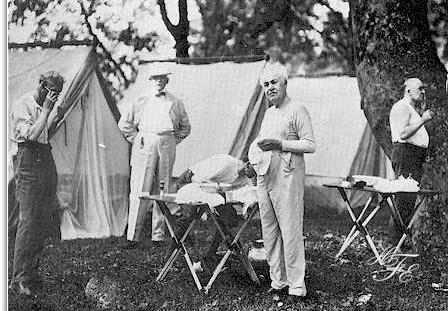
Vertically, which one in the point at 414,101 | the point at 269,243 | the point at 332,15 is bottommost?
the point at 269,243

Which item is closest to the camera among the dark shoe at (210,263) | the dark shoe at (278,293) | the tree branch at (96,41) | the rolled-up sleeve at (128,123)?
the dark shoe at (278,293)

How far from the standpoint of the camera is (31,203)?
3766 millimetres

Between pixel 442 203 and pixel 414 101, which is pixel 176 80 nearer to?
pixel 414 101

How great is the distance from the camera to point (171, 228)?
12.4 feet

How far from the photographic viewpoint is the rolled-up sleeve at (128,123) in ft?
13.0

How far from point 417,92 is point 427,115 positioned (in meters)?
0.14

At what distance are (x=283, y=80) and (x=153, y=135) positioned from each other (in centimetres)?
88

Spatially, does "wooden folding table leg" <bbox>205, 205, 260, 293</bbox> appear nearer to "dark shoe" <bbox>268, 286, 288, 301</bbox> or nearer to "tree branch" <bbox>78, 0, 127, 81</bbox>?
"dark shoe" <bbox>268, 286, 288, 301</bbox>

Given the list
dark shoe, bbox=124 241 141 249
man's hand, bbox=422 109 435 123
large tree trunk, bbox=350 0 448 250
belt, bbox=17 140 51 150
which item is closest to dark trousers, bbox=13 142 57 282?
belt, bbox=17 140 51 150

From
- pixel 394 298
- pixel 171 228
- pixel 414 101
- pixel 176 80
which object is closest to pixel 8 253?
pixel 171 228

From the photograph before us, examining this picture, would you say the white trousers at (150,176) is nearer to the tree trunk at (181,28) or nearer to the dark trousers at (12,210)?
the tree trunk at (181,28)

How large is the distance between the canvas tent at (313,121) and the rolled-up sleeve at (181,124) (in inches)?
1.2

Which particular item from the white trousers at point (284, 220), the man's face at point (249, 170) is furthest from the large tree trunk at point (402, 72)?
the man's face at point (249, 170)

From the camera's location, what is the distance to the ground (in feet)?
12.0
